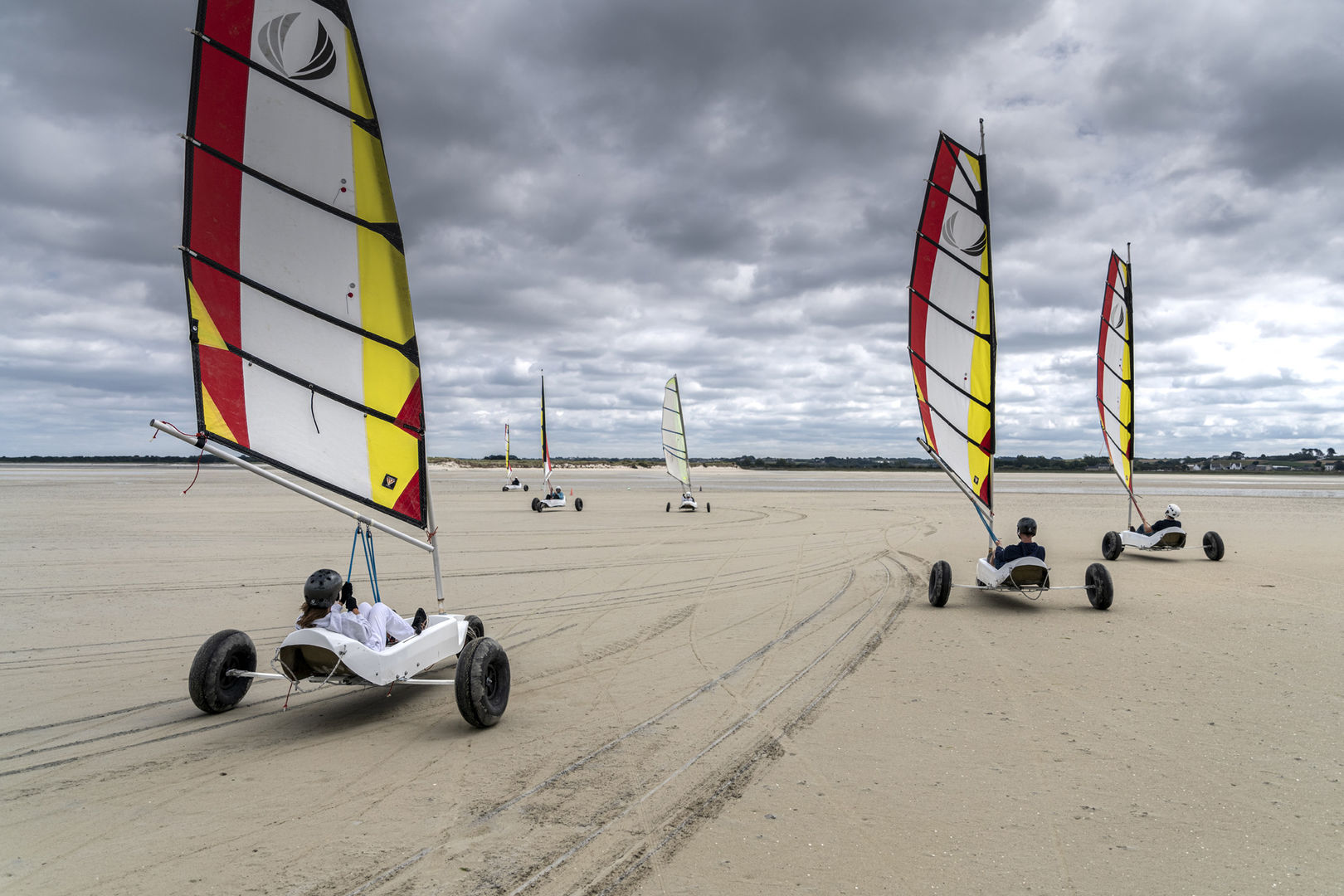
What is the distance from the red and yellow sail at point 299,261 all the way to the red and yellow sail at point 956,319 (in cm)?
824

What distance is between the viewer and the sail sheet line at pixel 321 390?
566cm

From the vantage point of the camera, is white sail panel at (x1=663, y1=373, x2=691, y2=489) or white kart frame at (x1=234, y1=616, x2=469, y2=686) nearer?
white kart frame at (x1=234, y1=616, x2=469, y2=686)

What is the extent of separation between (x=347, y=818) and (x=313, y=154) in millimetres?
4512

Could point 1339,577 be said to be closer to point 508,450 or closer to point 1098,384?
point 1098,384

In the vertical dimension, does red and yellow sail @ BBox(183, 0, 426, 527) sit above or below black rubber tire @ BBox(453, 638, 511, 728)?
above

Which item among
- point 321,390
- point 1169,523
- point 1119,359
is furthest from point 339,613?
point 1119,359

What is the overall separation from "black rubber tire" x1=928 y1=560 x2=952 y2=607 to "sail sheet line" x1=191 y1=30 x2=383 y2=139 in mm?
8111

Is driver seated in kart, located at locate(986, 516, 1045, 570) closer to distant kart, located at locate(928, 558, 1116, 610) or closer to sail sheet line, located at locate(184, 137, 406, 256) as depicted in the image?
distant kart, located at locate(928, 558, 1116, 610)

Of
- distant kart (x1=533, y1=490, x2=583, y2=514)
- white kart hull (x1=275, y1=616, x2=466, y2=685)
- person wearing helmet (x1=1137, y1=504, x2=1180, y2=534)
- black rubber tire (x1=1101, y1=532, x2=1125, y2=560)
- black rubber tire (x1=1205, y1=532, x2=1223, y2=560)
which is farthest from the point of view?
distant kart (x1=533, y1=490, x2=583, y2=514)

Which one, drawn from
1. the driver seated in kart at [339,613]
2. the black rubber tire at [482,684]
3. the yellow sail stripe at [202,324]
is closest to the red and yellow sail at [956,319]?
the black rubber tire at [482,684]

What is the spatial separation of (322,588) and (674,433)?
2765 cm

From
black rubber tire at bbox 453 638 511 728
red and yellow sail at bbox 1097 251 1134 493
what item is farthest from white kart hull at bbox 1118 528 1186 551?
black rubber tire at bbox 453 638 511 728

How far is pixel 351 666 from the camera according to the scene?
16.6 ft

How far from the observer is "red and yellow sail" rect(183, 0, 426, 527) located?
17.4 ft
